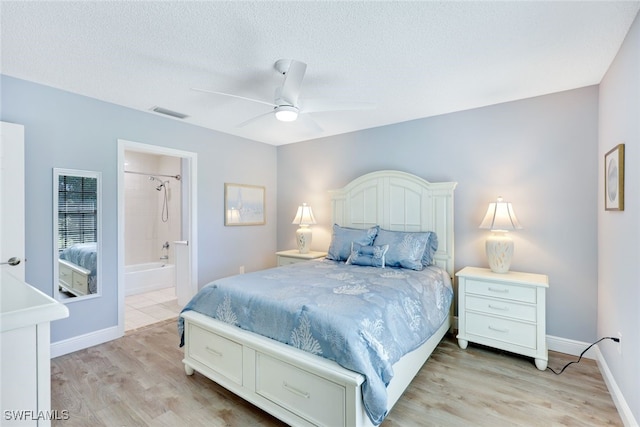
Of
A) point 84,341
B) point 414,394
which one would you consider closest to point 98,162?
point 84,341

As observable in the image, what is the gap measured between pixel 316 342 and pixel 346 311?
25 cm

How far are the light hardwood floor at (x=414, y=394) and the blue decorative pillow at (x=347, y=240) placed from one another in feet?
4.32

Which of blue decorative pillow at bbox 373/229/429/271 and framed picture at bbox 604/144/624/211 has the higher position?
framed picture at bbox 604/144/624/211

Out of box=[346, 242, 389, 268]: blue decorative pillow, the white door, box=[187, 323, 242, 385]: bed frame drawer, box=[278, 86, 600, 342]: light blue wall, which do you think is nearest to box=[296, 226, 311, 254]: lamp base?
box=[346, 242, 389, 268]: blue decorative pillow

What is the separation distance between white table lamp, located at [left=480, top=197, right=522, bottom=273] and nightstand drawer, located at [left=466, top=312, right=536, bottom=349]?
0.47 meters

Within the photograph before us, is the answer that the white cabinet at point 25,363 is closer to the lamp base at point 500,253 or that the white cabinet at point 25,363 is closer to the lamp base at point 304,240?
the lamp base at point 500,253

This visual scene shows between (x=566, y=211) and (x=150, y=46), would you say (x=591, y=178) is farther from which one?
(x=150, y=46)

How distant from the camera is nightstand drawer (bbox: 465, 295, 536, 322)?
8.39 feet

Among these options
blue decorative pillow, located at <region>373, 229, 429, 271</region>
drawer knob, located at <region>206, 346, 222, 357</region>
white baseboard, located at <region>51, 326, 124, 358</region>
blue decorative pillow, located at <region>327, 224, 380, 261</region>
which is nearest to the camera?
drawer knob, located at <region>206, 346, 222, 357</region>

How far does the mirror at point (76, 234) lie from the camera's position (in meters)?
2.80

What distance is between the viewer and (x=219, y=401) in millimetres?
2115

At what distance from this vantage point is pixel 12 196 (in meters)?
2.41

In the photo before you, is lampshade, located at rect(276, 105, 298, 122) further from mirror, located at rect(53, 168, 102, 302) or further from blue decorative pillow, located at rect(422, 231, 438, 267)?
mirror, located at rect(53, 168, 102, 302)

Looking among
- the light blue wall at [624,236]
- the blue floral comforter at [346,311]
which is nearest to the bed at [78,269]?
the blue floral comforter at [346,311]
